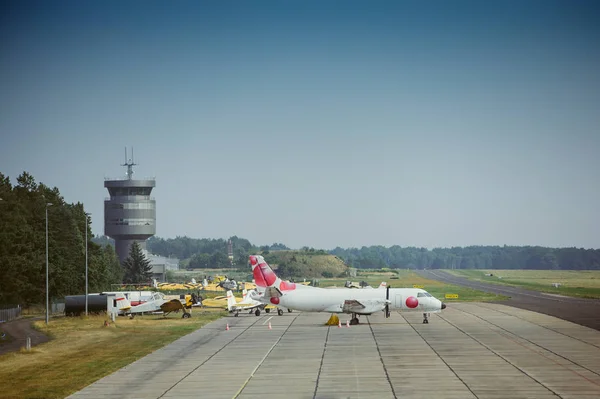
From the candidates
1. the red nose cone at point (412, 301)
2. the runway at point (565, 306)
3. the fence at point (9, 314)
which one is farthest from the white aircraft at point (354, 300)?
the fence at point (9, 314)

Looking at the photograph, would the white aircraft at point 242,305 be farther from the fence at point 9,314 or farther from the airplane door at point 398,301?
the fence at point 9,314

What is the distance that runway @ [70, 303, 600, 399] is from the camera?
42.9m

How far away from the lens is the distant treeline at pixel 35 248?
380 ft

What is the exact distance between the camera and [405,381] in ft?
150

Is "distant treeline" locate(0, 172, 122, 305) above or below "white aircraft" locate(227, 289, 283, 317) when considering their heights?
above

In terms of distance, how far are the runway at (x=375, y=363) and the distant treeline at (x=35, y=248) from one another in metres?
42.4

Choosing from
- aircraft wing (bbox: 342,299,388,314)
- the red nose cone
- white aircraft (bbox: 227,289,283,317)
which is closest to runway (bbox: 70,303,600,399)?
aircraft wing (bbox: 342,299,388,314)

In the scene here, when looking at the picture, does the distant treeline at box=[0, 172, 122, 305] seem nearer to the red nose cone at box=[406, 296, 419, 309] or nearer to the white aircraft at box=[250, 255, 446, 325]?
the white aircraft at box=[250, 255, 446, 325]

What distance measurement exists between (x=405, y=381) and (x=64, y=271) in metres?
88.1

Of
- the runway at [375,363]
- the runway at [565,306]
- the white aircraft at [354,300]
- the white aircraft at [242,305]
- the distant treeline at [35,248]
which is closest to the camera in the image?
the runway at [375,363]

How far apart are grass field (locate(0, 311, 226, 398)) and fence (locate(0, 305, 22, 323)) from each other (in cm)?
593

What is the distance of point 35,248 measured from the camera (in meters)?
121

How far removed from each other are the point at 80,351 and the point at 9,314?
138ft

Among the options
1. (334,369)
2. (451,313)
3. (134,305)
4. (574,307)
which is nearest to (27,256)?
(134,305)
